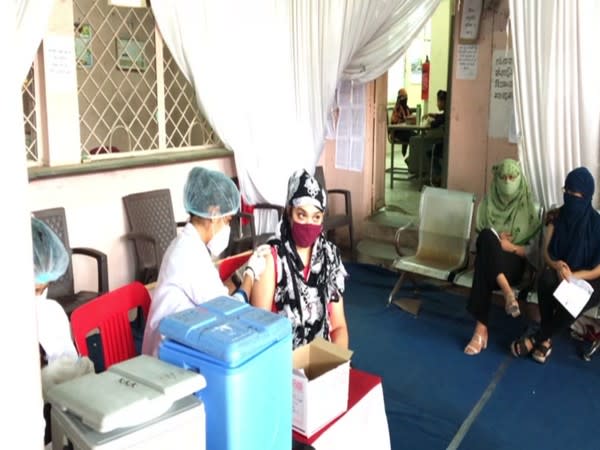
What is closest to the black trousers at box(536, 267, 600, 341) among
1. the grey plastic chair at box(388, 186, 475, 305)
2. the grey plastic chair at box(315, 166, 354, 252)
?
the grey plastic chair at box(388, 186, 475, 305)

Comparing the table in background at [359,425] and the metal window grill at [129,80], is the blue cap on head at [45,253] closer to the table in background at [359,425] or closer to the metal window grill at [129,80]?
the table in background at [359,425]

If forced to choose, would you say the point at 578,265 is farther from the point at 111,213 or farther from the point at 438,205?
the point at 111,213

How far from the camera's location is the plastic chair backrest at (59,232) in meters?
3.29

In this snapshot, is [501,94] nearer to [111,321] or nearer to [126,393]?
[111,321]

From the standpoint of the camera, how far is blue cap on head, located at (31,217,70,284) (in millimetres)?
1664

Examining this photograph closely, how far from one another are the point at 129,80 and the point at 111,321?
113 inches

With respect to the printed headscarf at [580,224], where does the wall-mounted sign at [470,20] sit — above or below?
above

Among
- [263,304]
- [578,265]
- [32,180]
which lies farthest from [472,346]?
[32,180]

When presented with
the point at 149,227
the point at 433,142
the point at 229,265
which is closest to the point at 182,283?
the point at 229,265

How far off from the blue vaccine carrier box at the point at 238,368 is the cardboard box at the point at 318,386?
0.18 metres

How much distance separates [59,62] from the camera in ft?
11.3

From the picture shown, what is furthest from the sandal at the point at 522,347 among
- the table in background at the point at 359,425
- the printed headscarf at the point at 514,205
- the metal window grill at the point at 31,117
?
the metal window grill at the point at 31,117

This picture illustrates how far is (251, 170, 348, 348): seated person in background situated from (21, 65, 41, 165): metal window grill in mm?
1957

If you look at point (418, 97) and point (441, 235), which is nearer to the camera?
point (441, 235)
